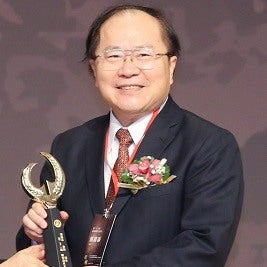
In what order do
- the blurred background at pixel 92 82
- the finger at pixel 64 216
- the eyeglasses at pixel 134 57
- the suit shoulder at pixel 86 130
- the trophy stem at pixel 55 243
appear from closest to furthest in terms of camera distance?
the trophy stem at pixel 55 243 → the finger at pixel 64 216 → the eyeglasses at pixel 134 57 → the suit shoulder at pixel 86 130 → the blurred background at pixel 92 82

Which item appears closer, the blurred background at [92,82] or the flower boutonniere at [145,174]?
the flower boutonniere at [145,174]

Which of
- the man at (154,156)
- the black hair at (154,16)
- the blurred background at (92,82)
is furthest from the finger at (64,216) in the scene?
the blurred background at (92,82)

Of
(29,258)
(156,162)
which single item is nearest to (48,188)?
(29,258)

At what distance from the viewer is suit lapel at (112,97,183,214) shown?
7.32 ft

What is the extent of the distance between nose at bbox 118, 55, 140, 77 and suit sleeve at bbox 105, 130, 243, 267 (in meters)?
0.26

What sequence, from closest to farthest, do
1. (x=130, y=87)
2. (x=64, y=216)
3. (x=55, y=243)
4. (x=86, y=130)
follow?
Answer: (x=55, y=243)
(x=64, y=216)
(x=130, y=87)
(x=86, y=130)

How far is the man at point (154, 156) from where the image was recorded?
209cm

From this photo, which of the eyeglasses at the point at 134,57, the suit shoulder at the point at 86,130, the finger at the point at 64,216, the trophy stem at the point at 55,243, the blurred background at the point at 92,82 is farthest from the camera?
the blurred background at the point at 92,82

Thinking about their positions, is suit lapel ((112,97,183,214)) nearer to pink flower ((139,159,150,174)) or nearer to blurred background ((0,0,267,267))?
pink flower ((139,159,150,174))

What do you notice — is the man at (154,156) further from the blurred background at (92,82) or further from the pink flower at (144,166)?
the blurred background at (92,82)

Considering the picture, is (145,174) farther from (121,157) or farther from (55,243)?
(55,243)

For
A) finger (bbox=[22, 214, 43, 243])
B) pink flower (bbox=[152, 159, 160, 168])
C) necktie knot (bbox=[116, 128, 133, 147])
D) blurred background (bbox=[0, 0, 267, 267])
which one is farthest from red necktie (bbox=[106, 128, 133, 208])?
blurred background (bbox=[0, 0, 267, 267])

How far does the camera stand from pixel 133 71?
2207mm

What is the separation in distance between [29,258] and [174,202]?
1.28 feet
